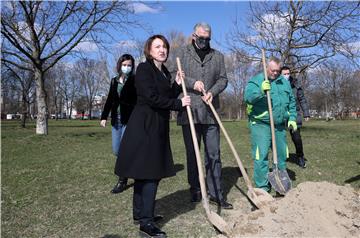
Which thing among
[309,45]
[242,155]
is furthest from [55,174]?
[309,45]

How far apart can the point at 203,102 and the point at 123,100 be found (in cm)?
136

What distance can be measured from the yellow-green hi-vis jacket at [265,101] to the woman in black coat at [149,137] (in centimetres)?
162

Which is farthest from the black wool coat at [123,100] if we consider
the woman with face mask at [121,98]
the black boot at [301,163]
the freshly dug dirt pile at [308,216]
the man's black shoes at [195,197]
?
the black boot at [301,163]

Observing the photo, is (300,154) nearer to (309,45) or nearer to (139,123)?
(139,123)

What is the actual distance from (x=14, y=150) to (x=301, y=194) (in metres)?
10.7

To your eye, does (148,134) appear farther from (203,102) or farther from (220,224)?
(203,102)

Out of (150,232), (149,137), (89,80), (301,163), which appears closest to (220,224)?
(150,232)

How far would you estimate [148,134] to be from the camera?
14.3 feet

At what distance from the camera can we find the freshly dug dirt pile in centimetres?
383

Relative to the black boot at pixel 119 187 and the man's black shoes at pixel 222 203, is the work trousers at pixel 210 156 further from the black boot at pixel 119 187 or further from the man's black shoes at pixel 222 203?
the black boot at pixel 119 187

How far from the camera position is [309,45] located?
65.5ft

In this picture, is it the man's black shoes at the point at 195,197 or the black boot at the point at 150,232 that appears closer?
the black boot at the point at 150,232

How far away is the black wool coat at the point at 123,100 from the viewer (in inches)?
240

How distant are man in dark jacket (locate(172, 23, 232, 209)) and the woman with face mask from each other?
2.82 feet
